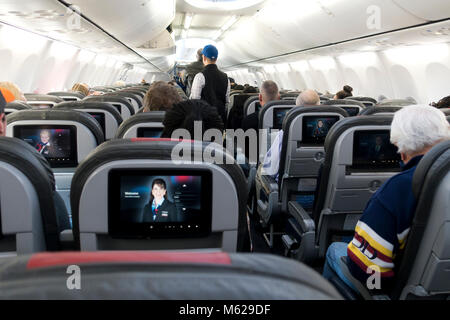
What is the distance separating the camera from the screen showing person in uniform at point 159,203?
5.54 ft

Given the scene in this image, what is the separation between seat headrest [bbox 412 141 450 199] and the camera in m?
1.75

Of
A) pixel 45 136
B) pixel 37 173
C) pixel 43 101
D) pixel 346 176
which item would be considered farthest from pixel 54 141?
pixel 43 101

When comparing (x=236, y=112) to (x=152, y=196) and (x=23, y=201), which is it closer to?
(x=152, y=196)

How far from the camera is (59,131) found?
3291mm

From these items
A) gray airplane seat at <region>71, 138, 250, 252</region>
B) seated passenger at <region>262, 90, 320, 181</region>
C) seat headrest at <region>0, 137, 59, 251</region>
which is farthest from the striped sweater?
seated passenger at <region>262, 90, 320, 181</region>

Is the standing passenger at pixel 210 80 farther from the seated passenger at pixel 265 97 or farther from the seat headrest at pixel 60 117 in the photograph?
the seat headrest at pixel 60 117

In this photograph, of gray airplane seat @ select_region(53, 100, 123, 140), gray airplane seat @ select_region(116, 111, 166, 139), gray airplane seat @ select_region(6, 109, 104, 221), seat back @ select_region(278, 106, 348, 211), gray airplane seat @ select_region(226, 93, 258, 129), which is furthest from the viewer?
gray airplane seat @ select_region(226, 93, 258, 129)

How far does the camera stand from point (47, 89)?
13961 millimetres

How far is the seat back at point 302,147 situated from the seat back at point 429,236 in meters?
2.10

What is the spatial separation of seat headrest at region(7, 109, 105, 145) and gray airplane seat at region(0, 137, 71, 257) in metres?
1.49

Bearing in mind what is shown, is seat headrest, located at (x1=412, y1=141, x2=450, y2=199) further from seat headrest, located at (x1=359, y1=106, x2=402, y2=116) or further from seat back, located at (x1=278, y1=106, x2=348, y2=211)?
seat headrest, located at (x1=359, y1=106, x2=402, y2=116)

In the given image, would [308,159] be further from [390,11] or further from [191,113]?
[390,11]

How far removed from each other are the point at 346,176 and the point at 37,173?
2.07 m

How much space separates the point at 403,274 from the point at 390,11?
584cm
